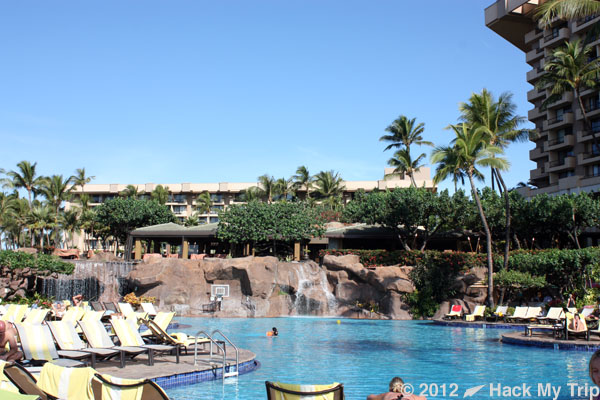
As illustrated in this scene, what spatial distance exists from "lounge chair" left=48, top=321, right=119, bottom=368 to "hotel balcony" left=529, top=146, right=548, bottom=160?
51706 millimetres

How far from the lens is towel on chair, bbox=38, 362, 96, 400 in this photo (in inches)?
240

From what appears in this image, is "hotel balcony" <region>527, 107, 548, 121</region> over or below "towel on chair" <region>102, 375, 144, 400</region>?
over

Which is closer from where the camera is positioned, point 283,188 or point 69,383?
point 69,383

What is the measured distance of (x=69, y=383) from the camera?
614 centimetres

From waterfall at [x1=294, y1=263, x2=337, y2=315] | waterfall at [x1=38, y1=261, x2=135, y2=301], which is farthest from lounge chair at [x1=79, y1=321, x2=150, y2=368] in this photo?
waterfall at [x1=38, y1=261, x2=135, y2=301]

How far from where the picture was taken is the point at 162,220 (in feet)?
185

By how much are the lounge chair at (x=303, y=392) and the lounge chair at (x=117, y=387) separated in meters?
1.29

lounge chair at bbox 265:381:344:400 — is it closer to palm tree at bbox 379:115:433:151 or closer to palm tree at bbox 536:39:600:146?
palm tree at bbox 536:39:600:146

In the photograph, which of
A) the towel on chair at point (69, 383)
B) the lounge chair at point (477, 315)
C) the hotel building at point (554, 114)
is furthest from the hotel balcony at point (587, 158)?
the towel on chair at point (69, 383)

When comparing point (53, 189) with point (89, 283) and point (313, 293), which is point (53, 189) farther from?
point (313, 293)

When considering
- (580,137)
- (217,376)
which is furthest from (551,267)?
(580,137)

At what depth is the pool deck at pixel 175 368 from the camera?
408 inches

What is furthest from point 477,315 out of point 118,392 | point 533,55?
point 533,55

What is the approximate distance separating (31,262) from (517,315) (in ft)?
84.5
